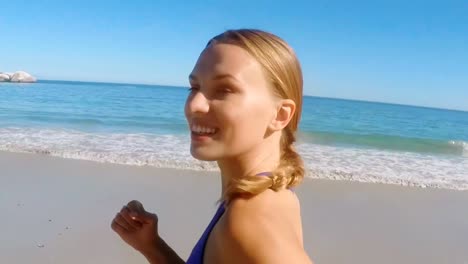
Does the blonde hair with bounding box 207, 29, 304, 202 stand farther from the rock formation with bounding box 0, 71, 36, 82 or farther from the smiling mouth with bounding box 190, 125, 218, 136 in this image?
the rock formation with bounding box 0, 71, 36, 82

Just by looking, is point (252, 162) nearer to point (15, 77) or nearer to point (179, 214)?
point (179, 214)

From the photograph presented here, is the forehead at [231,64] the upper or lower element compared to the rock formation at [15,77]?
upper

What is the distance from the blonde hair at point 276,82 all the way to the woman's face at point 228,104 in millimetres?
26

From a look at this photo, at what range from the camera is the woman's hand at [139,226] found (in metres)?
1.42

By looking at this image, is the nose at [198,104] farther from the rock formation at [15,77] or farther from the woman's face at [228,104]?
the rock formation at [15,77]

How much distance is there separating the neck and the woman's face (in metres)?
0.02

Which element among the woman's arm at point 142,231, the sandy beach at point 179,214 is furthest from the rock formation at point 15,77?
the woman's arm at point 142,231

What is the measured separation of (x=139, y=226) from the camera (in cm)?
143

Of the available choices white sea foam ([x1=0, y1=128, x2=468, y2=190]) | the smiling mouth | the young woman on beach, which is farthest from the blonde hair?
white sea foam ([x1=0, y1=128, x2=468, y2=190])

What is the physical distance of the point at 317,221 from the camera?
5.84m

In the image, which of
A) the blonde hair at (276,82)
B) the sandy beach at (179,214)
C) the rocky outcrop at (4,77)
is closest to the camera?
the blonde hair at (276,82)

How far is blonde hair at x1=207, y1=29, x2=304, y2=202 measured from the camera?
1.01 metres

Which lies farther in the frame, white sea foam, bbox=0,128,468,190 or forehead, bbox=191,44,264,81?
white sea foam, bbox=0,128,468,190

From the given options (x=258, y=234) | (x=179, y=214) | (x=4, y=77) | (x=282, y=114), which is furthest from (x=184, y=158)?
(x=4, y=77)
